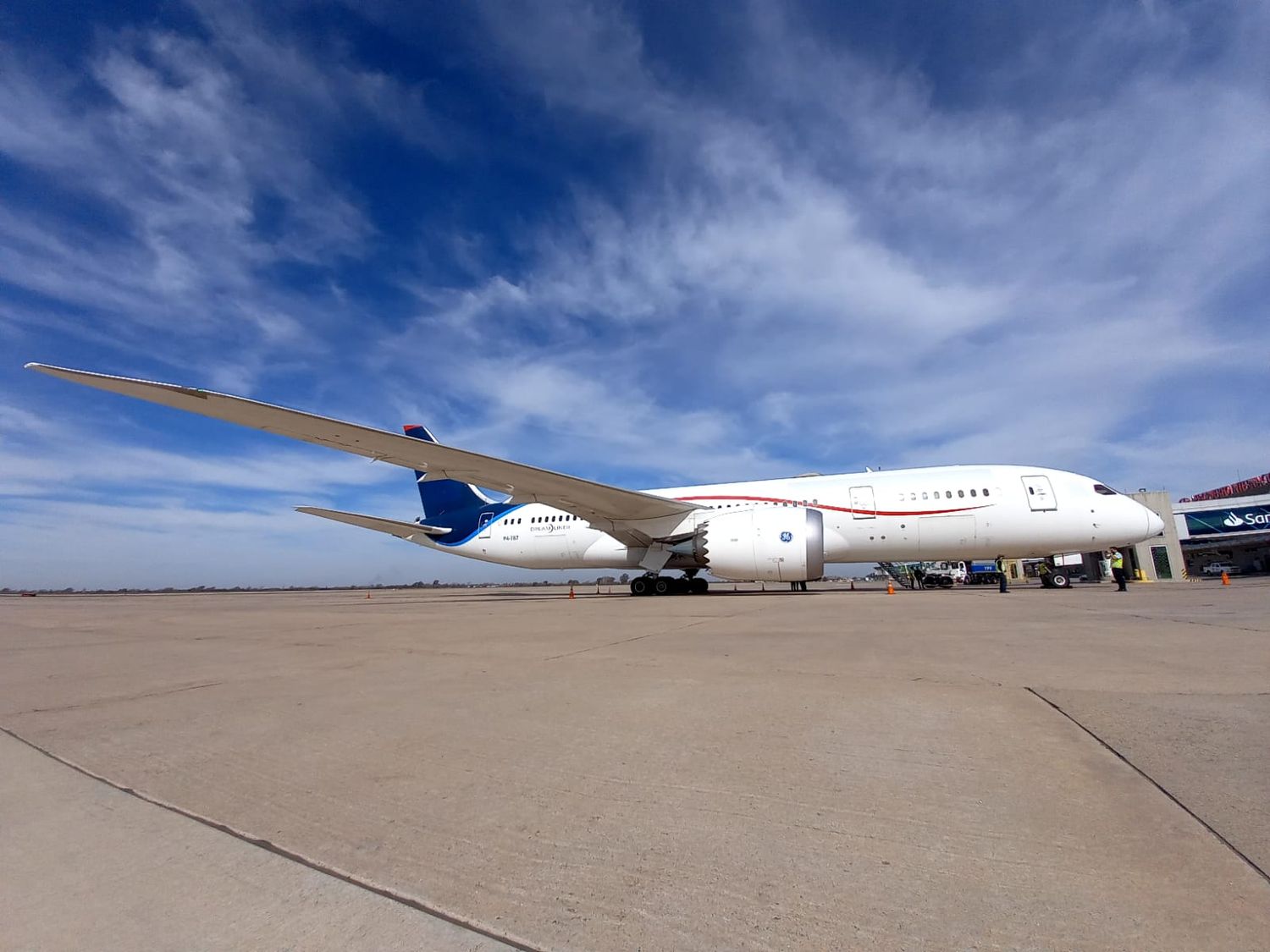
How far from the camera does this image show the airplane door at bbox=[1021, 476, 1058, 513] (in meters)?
14.3

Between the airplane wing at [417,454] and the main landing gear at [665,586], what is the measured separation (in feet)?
4.93

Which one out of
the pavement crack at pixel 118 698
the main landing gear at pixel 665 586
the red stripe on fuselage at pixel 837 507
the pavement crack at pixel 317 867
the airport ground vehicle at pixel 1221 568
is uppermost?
the red stripe on fuselage at pixel 837 507

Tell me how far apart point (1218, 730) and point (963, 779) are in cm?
145

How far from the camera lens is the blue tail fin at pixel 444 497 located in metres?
20.8

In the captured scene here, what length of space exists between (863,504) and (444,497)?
46.4 feet

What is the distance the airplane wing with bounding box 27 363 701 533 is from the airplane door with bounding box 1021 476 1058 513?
8.21 meters

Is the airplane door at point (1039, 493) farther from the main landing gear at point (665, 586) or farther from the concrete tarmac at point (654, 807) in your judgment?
the concrete tarmac at point (654, 807)

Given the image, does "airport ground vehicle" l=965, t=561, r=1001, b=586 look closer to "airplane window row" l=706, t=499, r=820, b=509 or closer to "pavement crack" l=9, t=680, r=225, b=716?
"airplane window row" l=706, t=499, r=820, b=509

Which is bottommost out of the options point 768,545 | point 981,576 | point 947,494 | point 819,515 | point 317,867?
point 317,867

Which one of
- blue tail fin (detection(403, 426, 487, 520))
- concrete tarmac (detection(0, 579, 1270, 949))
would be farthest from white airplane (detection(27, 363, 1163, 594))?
concrete tarmac (detection(0, 579, 1270, 949))

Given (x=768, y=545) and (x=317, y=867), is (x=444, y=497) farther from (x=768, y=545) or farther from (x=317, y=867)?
(x=317, y=867)

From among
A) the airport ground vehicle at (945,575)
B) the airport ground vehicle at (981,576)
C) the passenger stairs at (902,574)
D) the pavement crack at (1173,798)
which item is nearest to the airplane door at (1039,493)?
the passenger stairs at (902,574)

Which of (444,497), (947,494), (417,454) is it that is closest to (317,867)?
(417,454)

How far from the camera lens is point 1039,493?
14477mm
